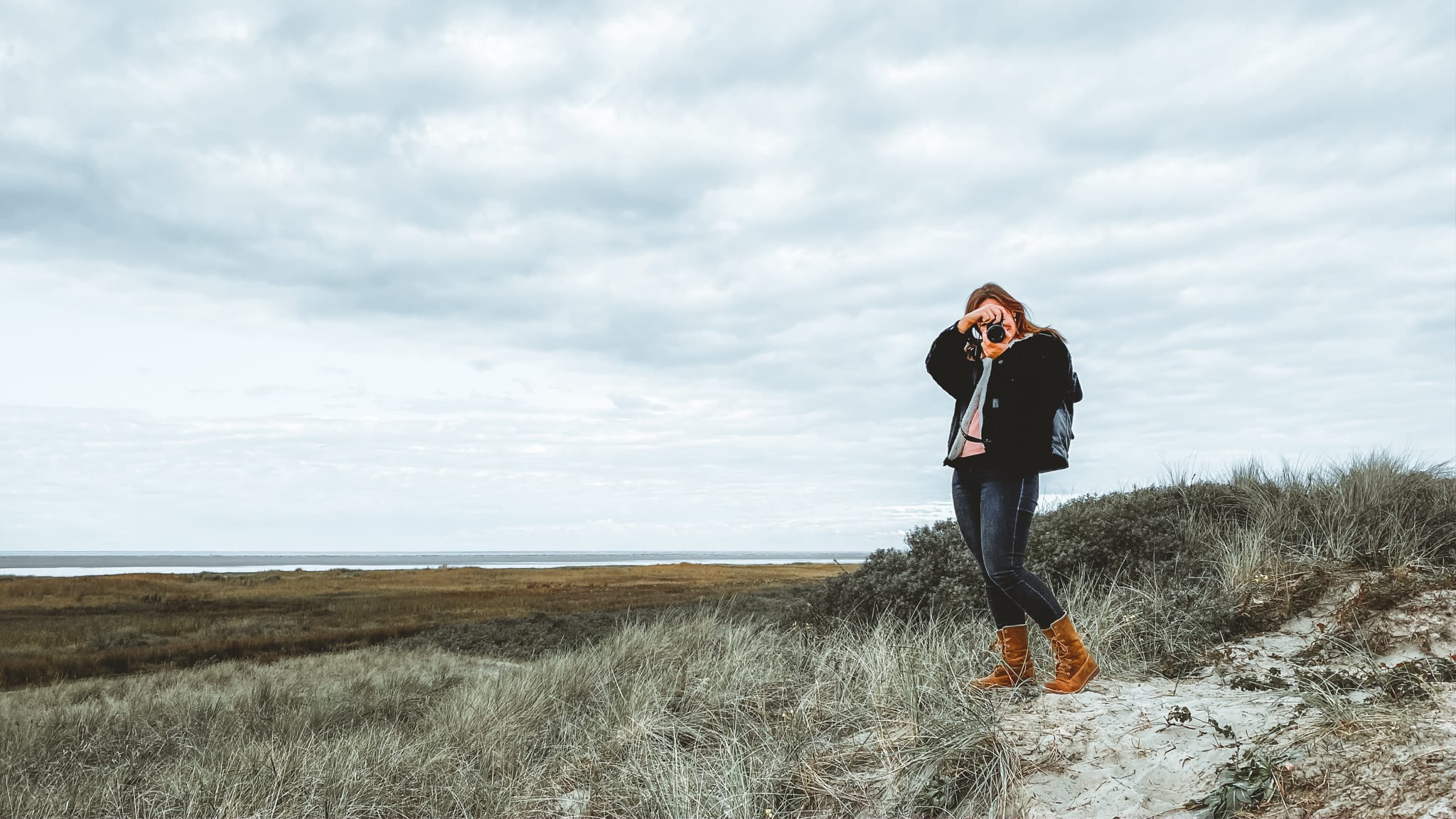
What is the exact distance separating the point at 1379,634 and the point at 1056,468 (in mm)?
2482

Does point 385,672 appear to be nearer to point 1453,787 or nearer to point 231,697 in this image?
point 231,697

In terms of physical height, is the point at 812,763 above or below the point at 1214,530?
below

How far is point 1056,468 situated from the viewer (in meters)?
4.40

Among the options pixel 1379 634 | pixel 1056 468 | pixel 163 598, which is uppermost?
pixel 1056 468

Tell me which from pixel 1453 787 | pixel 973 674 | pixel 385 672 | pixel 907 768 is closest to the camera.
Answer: pixel 1453 787

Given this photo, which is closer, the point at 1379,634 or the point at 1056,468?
the point at 1056,468

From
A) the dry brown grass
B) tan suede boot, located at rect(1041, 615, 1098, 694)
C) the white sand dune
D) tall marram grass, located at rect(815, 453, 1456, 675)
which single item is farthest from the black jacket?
the dry brown grass

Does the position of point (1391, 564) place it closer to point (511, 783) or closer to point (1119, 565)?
point (1119, 565)

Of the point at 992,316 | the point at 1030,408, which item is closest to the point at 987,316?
the point at 992,316

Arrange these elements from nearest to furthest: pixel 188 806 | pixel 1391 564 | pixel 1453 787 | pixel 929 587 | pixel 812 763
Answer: pixel 1453 787 → pixel 812 763 → pixel 188 806 → pixel 1391 564 → pixel 929 587

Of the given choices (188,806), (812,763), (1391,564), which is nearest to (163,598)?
(188,806)

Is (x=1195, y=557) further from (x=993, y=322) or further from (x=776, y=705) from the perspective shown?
(x=993, y=322)

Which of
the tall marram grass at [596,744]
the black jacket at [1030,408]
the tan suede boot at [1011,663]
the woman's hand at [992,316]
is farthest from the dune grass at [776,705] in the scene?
the woman's hand at [992,316]

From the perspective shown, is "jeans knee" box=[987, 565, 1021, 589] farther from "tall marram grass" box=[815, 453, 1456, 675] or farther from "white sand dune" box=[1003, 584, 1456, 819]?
"tall marram grass" box=[815, 453, 1456, 675]
